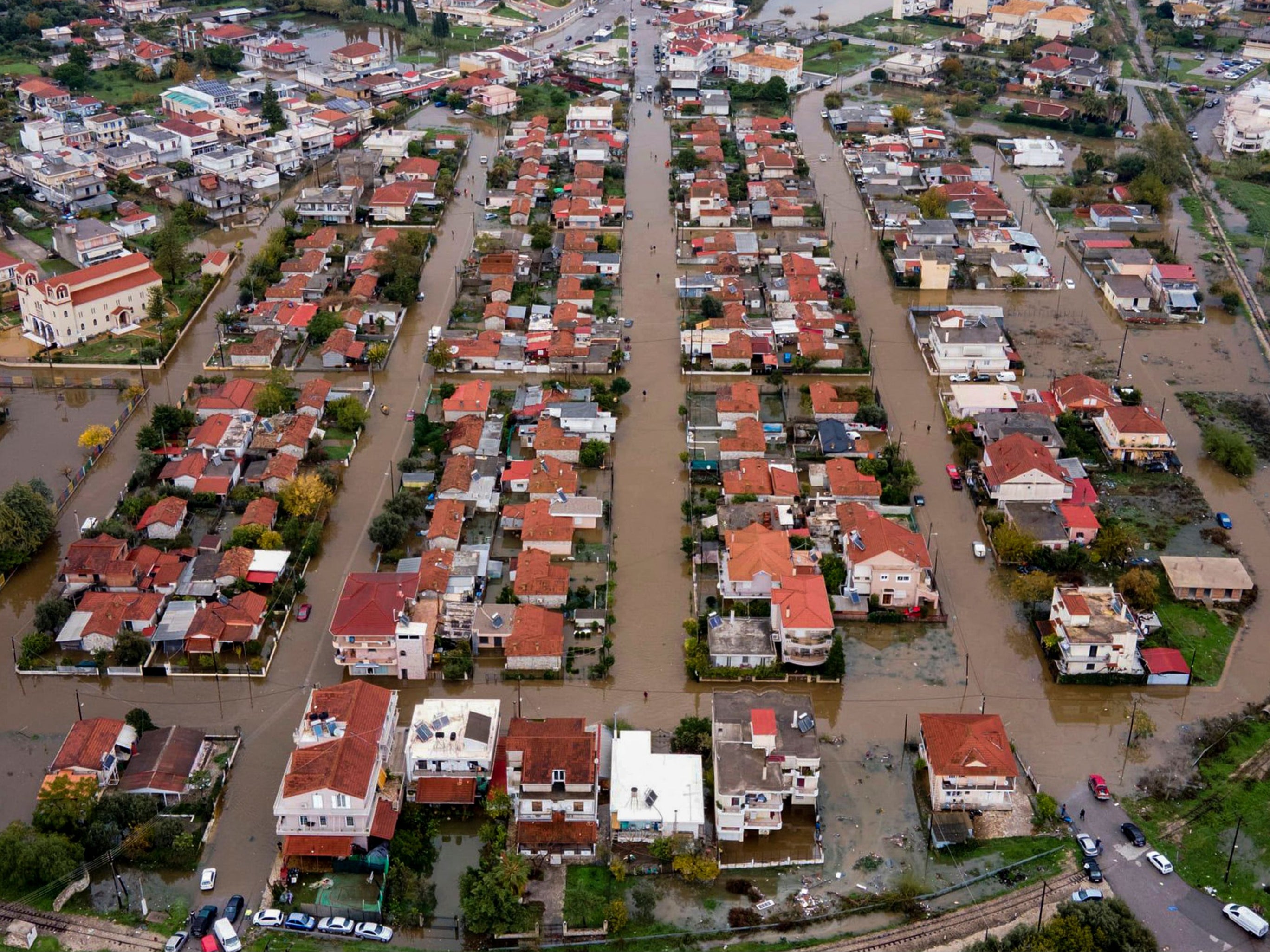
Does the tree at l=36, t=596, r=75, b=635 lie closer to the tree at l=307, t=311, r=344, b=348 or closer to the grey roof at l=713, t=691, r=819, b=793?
the tree at l=307, t=311, r=344, b=348

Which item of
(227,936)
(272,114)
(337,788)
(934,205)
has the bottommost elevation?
(272,114)

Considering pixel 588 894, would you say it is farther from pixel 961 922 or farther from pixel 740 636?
pixel 740 636

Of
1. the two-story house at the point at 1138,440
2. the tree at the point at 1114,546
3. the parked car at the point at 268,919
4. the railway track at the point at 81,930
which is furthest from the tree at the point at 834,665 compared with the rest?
the railway track at the point at 81,930

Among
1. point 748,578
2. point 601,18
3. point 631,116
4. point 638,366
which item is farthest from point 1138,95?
point 748,578

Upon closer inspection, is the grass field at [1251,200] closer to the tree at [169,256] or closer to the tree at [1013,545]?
the tree at [1013,545]

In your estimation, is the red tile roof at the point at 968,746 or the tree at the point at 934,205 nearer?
the red tile roof at the point at 968,746

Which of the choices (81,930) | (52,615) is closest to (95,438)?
(52,615)

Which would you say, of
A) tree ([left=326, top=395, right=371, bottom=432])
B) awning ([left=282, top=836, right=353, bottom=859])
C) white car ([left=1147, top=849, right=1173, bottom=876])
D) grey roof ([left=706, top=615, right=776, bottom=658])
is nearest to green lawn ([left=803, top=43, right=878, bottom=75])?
tree ([left=326, top=395, right=371, bottom=432])
